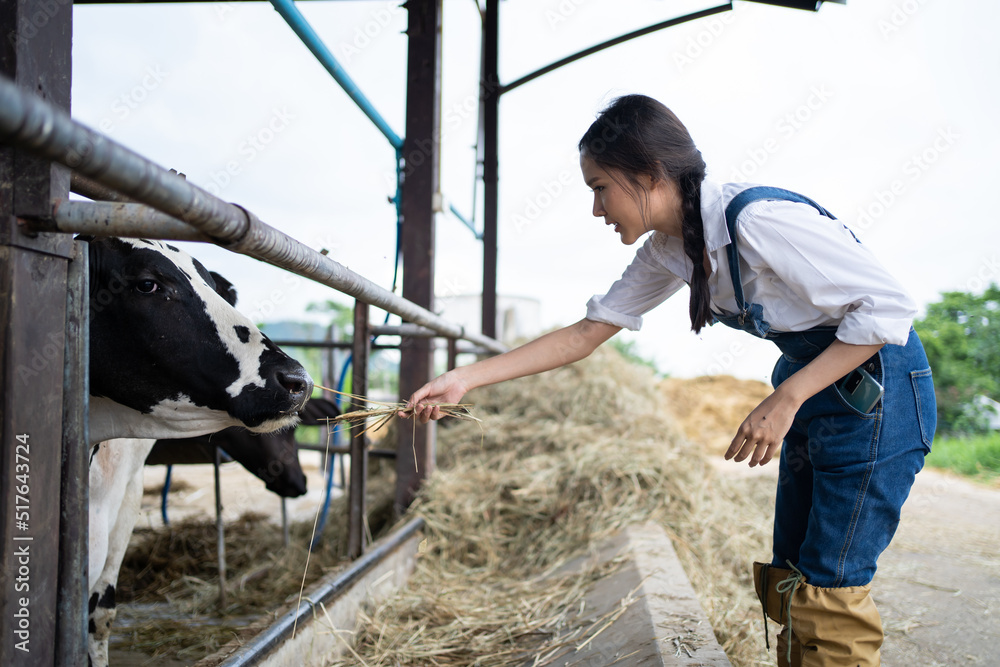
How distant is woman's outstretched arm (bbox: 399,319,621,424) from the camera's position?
1606mm

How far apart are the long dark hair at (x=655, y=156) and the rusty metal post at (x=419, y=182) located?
1833 millimetres

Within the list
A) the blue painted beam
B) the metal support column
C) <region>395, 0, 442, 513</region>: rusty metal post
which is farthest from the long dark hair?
the metal support column

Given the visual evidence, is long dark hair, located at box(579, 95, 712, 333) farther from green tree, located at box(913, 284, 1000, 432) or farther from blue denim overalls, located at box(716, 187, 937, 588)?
green tree, located at box(913, 284, 1000, 432)

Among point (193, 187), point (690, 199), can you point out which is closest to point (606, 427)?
point (690, 199)

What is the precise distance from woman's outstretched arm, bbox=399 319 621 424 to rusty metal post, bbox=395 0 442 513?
155cm

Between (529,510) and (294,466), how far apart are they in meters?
1.11

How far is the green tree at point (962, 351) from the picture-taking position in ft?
47.0

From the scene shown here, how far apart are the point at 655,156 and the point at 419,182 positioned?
198cm

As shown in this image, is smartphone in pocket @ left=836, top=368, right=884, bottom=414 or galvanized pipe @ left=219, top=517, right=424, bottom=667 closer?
smartphone in pocket @ left=836, top=368, right=884, bottom=414

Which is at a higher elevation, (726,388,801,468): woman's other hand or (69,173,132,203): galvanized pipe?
(69,173,132,203): galvanized pipe

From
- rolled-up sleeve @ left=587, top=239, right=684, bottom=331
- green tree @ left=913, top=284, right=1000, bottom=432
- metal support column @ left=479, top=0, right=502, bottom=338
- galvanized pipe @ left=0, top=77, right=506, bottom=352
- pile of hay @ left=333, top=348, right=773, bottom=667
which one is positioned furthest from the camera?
green tree @ left=913, top=284, right=1000, bottom=432

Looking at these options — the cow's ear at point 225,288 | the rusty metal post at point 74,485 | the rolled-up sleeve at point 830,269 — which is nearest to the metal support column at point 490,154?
the cow's ear at point 225,288

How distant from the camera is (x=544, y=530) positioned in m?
3.07

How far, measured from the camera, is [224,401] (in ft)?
5.13
